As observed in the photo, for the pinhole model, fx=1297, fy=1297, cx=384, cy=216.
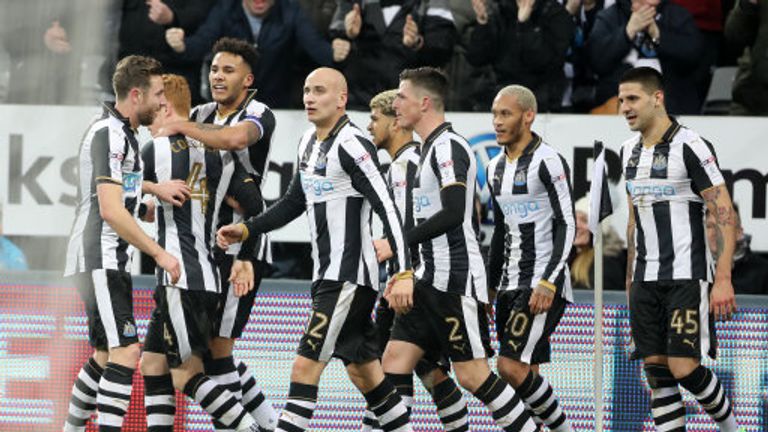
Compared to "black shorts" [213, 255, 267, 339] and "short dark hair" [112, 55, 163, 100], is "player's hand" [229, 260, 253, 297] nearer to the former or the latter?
"black shorts" [213, 255, 267, 339]

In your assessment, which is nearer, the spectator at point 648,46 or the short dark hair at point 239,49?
the short dark hair at point 239,49

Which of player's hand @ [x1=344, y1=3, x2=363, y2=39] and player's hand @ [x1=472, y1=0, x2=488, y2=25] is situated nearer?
player's hand @ [x1=472, y1=0, x2=488, y2=25]

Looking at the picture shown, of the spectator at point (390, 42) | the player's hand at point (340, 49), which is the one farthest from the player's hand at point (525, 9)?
the player's hand at point (340, 49)

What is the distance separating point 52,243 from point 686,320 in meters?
5.08

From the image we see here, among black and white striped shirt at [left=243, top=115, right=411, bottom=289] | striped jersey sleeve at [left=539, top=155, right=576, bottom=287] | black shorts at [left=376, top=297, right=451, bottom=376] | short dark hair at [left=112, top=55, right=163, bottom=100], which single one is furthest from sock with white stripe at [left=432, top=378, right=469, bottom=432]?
short dark hair at [left=112, top=55, right=163, bottom=100]

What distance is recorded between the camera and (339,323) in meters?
6.12

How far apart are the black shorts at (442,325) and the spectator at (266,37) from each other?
11.3ft

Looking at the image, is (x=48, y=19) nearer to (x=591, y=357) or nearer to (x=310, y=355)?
(x=310, y=355)

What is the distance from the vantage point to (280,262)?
30.6 feet

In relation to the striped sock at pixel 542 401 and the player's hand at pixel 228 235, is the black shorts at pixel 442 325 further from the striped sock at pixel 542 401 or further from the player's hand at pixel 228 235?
the player's hand at pixel 228 235

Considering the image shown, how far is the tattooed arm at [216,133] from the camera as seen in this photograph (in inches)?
251

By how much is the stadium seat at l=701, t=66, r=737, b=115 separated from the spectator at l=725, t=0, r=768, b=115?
0.41 m

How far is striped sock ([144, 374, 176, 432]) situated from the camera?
21.3 feet

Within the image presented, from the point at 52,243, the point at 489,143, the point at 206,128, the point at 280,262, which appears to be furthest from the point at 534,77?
the point at 52,243
